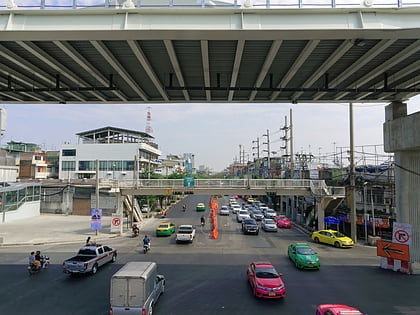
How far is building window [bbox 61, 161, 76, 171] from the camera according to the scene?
71250mm

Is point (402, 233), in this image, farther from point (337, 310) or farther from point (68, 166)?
point (68, 166)

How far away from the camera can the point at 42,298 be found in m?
12.8

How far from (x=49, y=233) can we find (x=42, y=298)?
748 inches

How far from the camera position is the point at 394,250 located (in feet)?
57.3

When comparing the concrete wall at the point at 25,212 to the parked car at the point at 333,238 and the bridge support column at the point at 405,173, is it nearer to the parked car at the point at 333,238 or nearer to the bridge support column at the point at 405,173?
the parked car at the point at 333,238

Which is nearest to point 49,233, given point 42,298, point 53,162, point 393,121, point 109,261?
point 109,261

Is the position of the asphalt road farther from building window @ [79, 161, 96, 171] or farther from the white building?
building window @ [79, 161, 96, 171]

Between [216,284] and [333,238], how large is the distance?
14380 mm

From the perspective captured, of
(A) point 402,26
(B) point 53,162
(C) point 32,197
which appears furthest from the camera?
(B) point 53,162

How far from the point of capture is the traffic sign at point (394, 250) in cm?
1697

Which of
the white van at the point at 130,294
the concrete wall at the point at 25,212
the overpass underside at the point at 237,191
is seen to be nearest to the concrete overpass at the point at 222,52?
the white van at the point at 130,294

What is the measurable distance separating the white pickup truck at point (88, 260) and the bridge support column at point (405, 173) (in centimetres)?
1697

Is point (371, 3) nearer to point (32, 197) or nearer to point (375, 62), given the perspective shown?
point (375, 62)

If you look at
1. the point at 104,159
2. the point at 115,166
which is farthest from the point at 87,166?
the point at 115,166
